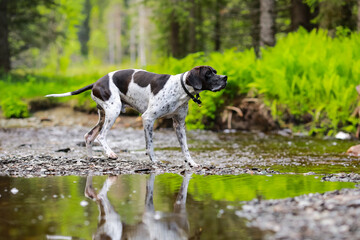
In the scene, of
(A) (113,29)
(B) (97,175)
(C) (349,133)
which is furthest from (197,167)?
(A) (113,29)

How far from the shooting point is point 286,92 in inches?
408

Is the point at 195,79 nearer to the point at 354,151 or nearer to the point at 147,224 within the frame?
the point at 147,224

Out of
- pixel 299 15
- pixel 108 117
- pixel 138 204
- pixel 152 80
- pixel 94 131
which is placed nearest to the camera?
pixel 138 204

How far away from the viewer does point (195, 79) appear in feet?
18.7

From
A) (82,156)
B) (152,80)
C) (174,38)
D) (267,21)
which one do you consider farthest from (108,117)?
(174,38)

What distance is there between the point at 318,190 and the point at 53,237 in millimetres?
2465

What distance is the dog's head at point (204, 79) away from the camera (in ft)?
18.7

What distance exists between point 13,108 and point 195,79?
1008 centimetres

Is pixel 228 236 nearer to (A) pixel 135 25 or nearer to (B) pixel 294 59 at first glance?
(B) pixel 294 59

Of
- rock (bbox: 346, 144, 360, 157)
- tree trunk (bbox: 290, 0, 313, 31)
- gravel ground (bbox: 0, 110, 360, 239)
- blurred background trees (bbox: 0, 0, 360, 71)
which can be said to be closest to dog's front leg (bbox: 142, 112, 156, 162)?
gravel ground (bbox: 0, 110, 360, 239)

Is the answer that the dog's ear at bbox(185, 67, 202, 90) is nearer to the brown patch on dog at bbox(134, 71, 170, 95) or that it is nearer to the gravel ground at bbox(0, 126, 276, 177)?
the brown patch on dog at bbox(134, 71, 170, 95)

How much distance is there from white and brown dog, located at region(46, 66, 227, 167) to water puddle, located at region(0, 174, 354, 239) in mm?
1058

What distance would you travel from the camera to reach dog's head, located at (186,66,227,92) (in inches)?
225

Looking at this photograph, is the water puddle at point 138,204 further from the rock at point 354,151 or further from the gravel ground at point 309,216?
the rock at point 354,151
